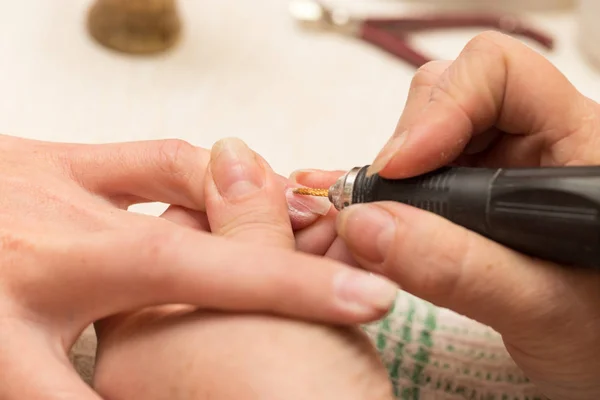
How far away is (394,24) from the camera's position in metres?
0.82

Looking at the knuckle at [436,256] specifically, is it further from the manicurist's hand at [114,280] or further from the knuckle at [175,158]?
the knuckle at [175,158]

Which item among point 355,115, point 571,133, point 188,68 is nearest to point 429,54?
point 355,115

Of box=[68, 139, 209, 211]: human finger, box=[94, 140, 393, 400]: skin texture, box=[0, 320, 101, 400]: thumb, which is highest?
box=[68, 139, 209, 211]: human finger

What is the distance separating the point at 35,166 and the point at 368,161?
0.31 metres

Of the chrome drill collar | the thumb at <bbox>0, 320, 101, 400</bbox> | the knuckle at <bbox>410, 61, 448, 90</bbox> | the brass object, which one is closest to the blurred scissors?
the brass object

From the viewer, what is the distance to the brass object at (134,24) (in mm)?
738

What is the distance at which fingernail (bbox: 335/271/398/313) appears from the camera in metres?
0.37

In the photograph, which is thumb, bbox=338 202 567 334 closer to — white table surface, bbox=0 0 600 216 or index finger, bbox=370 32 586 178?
index finger, bbox=370 32 586 178

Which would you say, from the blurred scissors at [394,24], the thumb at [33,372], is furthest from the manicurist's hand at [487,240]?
the blurred scissors at [394,24]

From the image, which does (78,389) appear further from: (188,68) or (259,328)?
(188,68)

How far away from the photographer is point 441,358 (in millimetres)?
504

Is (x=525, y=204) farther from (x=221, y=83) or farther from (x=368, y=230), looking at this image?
(x=221, y=83)

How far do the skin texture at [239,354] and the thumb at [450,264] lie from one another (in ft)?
0.15

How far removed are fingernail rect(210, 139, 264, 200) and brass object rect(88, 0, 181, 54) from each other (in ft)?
1.07
